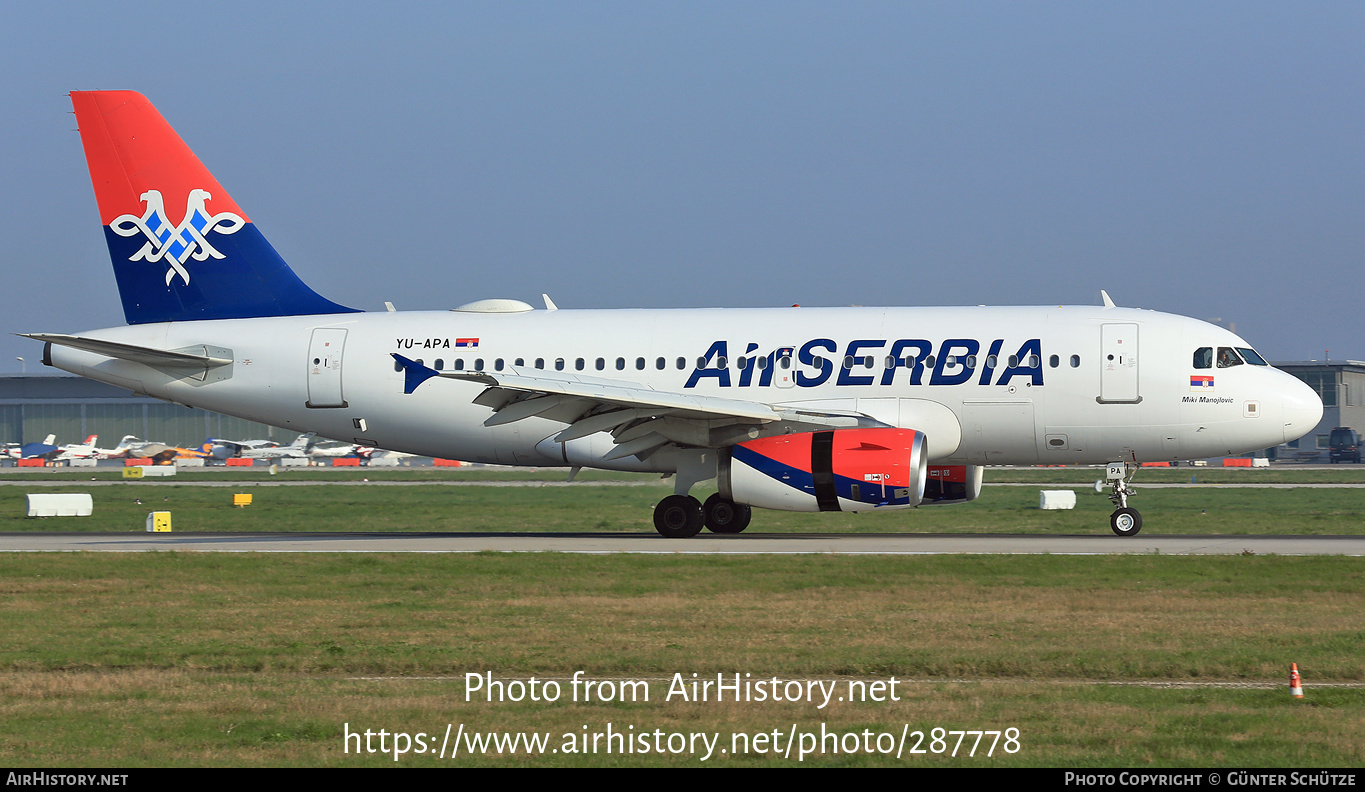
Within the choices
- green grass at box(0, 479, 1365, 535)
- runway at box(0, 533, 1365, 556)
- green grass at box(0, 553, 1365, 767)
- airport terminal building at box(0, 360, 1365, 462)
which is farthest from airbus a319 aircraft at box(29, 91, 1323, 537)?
airport terminal building at box(0, 360, 1365, 462)

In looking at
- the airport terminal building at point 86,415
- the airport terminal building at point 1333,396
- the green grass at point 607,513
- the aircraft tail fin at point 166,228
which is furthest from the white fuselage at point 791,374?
the airport terminal building at point 86,415

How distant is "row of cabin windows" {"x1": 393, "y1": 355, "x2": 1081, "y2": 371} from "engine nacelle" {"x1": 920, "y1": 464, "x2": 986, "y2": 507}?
244cm

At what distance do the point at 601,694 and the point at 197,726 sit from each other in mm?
3095

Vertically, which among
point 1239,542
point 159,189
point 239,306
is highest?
point 159,189

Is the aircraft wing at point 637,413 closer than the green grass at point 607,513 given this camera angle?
Yes

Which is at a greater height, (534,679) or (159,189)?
(159,189)

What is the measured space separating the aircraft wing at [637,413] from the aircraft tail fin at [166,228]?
598 cm

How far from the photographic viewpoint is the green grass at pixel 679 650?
30.6ft

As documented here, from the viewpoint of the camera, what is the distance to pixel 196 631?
1464 cm

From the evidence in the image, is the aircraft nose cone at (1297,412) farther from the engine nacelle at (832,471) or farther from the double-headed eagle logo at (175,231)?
the double-headed eagle logo at (175,231)

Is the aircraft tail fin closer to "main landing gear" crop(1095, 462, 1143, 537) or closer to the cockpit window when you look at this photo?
"main landing gear" crop(1095, 462, 1143, 537)

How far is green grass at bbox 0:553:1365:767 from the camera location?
9.33m

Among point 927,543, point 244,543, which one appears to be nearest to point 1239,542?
point 927,543

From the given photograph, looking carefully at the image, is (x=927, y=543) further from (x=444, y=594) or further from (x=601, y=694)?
(x=601, y=694)
